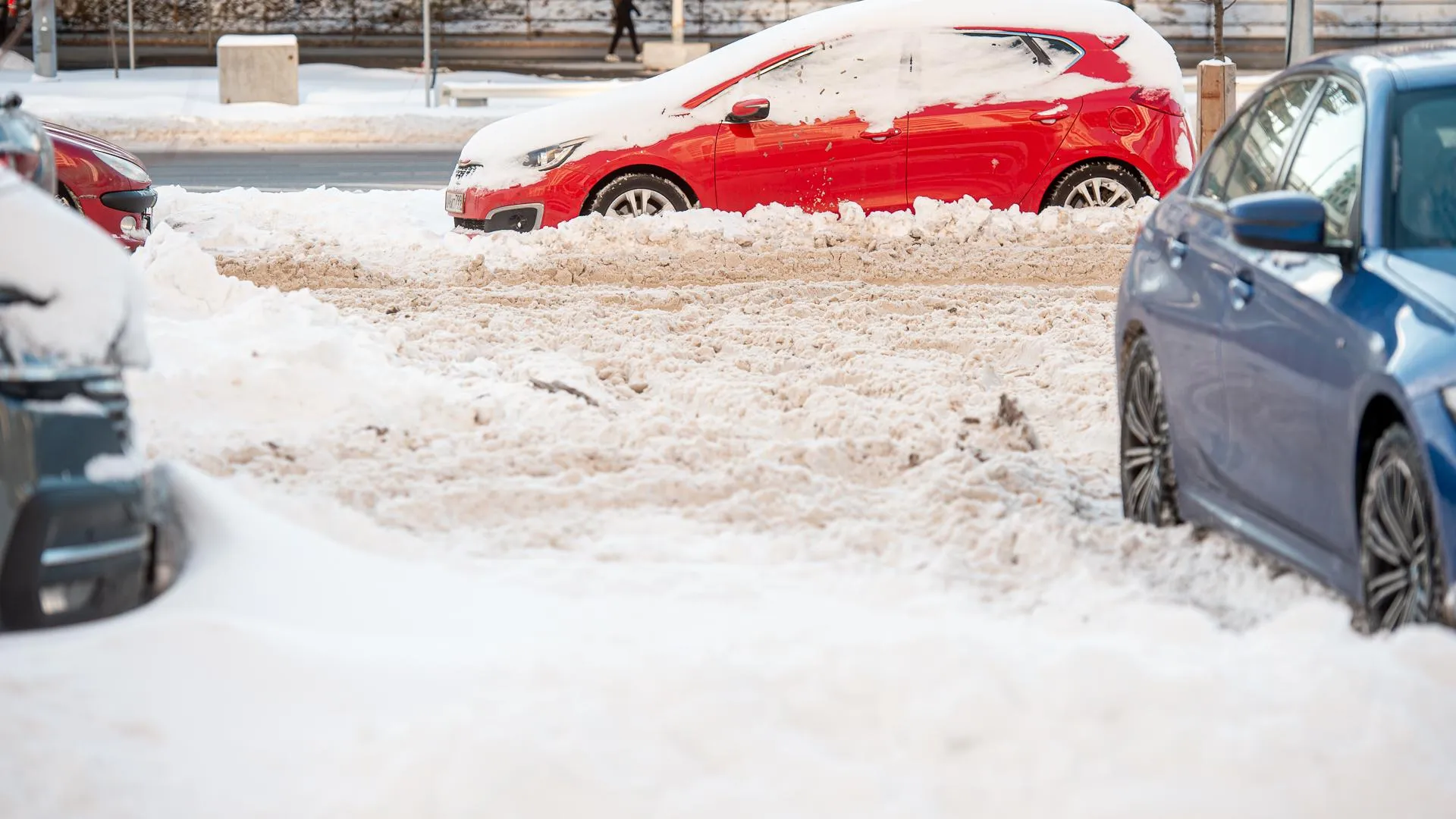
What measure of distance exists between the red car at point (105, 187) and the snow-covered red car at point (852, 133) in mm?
2046

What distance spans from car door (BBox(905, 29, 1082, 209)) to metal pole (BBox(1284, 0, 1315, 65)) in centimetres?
395

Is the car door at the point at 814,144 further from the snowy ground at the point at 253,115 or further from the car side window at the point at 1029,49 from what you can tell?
the snowy ground at the point at 253,115

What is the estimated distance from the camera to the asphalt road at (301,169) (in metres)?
18.1

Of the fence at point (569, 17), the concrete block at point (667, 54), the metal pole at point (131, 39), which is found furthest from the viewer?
the fence at point (569, 17)

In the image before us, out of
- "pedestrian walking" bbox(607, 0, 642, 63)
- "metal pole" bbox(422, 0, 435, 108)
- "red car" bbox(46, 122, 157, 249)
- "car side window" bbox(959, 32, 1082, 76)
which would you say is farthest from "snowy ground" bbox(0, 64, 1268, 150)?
"red car" bbox(46, 122, 157, 249)

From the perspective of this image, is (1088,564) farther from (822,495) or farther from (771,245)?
(771,245)

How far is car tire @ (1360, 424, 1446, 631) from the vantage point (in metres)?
3.98

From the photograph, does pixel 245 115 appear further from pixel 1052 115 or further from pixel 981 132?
pixel 1052 115

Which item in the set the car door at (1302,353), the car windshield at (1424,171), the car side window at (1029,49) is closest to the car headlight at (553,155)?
the car side window at (1029,49)

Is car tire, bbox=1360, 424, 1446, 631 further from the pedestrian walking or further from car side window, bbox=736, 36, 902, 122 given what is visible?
the pedestrian walking

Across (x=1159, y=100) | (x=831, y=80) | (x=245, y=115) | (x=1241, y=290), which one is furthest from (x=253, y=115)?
(x=1241, y=290)

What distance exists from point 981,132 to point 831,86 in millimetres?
1019

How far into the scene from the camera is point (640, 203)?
1284 cm

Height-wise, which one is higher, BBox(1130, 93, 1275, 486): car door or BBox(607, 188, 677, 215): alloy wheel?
BBox(1130, 93, 1275, 486): car door
